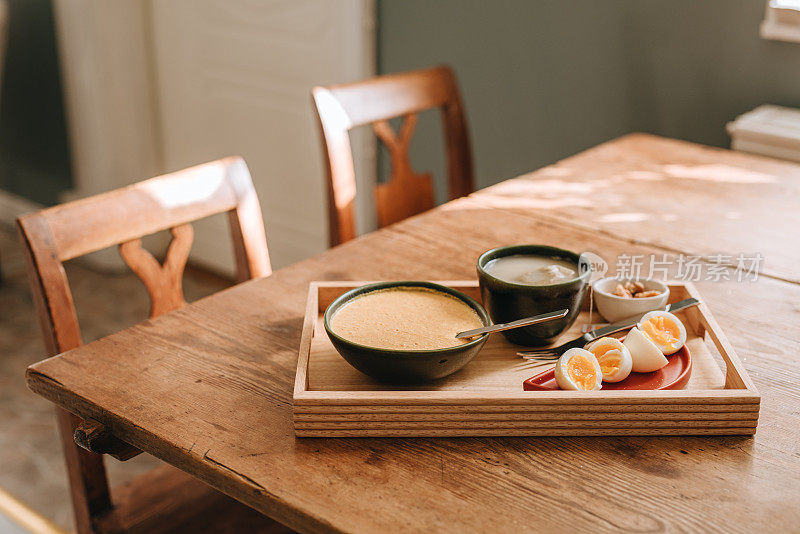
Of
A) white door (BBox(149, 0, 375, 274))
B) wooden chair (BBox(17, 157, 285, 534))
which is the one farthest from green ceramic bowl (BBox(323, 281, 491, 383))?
white door (BBox(149, 0, 375, 274))

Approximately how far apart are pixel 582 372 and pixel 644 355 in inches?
3.3

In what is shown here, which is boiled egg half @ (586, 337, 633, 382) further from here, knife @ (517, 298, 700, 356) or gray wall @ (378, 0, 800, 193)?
gray wall @ (378, 0, 800, 193)

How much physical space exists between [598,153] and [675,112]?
0.52 meters

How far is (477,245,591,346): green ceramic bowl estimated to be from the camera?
899 millimetres

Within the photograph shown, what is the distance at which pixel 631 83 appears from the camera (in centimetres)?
227

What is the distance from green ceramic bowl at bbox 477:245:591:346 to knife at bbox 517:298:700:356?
18 mm

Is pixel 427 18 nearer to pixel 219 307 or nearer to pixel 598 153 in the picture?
pixel 598 153

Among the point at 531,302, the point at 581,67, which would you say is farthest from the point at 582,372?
the point at 581,67

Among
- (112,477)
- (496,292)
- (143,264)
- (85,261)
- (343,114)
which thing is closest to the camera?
(496,292)

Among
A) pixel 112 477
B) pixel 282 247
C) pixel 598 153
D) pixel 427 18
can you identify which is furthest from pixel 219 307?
pixel 282 247

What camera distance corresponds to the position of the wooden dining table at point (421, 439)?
71 centimetres

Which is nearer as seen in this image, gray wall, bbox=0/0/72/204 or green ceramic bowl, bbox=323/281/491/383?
green ceramic bowl, bbox=323/281/491/383

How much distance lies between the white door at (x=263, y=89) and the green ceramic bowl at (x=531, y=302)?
1.93 m

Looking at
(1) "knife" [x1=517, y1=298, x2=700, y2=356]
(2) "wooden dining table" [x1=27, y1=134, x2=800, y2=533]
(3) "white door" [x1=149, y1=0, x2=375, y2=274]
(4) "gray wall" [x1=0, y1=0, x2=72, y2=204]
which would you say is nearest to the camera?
(2) "wooden dining table" [x1=27, y1=134, x2=800, y2=533]
